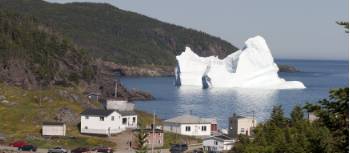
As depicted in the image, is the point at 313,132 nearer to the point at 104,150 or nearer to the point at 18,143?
the point at 104,150

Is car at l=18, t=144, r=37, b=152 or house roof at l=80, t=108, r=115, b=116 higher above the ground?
house roof at l=80, t=108, r=115, b=116

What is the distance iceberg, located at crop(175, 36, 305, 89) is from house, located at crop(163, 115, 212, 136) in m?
58.7

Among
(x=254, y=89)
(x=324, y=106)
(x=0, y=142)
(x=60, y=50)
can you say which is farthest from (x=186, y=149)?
(x=254, y=89)

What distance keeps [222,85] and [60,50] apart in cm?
3580

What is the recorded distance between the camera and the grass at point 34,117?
4544 cm

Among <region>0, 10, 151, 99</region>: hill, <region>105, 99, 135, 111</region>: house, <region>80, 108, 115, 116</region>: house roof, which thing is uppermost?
<region>0, 10, 151, 99</region>: hill

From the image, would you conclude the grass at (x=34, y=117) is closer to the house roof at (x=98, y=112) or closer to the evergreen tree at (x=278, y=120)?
the house roof at (x=98, y=112)

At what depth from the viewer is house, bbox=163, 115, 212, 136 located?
52625 mm

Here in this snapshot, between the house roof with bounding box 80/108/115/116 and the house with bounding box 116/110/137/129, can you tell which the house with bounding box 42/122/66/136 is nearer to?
the house roof with bounding box 80/108/115/116

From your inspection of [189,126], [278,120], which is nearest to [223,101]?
[189,126]

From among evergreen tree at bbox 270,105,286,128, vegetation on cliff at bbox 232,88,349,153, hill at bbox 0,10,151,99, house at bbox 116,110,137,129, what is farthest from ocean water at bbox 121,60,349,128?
vegetation on cliff at bbox 232,88,349,153

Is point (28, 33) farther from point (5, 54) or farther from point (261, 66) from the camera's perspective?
point (261, 66)

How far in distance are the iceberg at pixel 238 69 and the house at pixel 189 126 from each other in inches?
2312

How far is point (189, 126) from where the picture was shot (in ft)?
173
